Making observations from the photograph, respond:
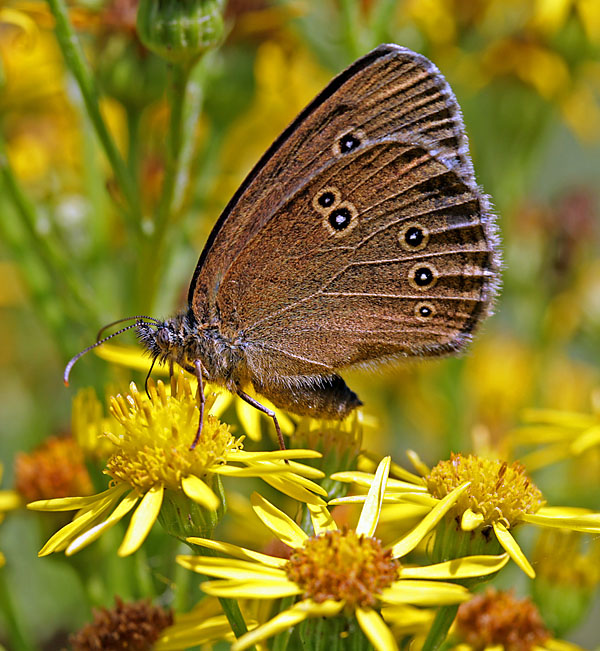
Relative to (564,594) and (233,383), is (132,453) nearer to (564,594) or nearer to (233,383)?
(233,383)

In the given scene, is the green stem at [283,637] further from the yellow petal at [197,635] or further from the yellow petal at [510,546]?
the yellow petal at [510,546]

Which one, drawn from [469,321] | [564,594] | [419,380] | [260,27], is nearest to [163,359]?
[469,321]

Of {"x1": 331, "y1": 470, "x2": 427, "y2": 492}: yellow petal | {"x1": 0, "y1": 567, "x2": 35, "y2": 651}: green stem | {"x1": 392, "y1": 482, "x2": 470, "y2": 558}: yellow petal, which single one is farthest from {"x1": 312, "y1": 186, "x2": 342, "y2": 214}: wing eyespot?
{"x1": 0, "y1": 567, "x2": 35, "y2": 651}: green stem

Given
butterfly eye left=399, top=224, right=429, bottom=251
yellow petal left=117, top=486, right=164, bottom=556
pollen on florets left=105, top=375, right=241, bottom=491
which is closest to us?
yellow petal left=117, top=486, right=164, bottom=556

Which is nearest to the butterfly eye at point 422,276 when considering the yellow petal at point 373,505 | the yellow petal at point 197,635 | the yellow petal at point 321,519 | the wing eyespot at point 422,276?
the wing eyespot at point 422,276

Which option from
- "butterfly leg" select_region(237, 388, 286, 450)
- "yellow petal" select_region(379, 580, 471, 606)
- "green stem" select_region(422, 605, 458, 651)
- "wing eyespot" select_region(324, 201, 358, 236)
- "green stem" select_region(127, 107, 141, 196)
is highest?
"green stem" select_region(127, 107, 141, 196)

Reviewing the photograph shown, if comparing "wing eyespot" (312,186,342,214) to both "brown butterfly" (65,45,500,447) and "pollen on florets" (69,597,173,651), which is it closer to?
"brown butterfly" (65,45,500,447)
